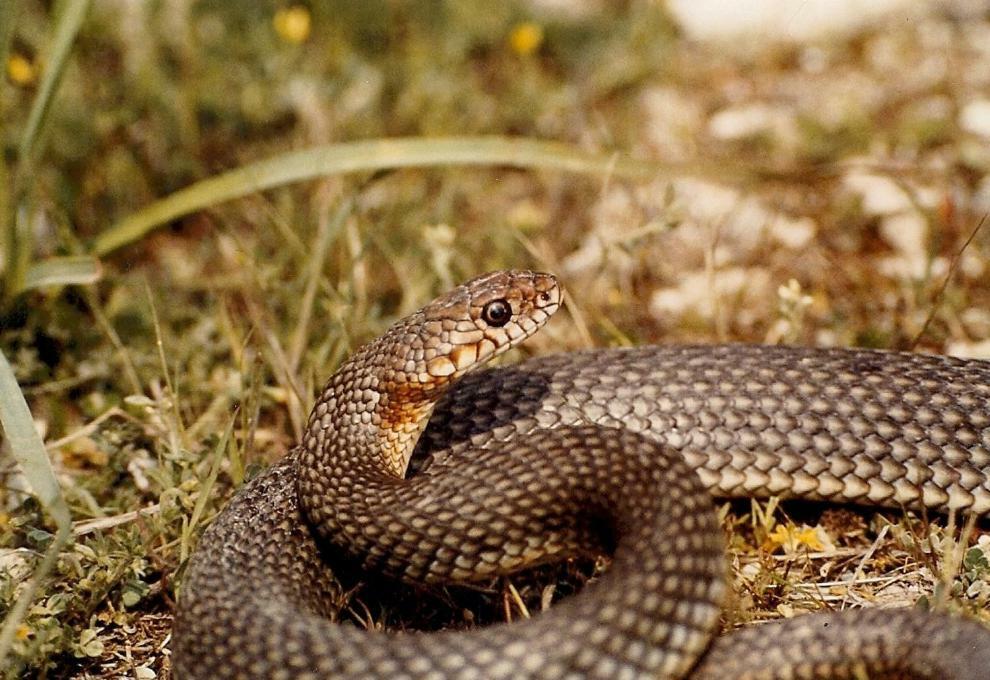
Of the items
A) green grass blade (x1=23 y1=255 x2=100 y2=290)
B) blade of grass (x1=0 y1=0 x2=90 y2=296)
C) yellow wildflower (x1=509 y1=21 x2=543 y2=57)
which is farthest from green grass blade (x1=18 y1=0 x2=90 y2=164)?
yellow wildflower (x1=509 y1=21 x2=543 y2=57)

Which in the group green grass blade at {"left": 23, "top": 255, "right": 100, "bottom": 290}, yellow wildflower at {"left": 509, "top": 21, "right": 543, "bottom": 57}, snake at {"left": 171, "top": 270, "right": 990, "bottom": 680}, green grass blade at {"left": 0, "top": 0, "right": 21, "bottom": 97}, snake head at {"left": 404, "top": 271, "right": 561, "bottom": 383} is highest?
green grass blade at {"left": 0, "top": 0, "right": 21, "bottom": 97}

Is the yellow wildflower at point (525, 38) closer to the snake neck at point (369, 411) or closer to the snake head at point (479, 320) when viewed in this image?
the snake head at point (479, 320)

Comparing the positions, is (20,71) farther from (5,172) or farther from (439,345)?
(439,345)

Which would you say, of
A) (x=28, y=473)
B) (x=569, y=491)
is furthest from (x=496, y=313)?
(x=28, y=473)

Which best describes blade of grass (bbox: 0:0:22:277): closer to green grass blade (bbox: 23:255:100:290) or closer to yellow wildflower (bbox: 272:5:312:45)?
green grass blade (bbox: 23:255:100:290)

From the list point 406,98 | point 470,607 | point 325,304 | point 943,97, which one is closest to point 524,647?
point 470,607

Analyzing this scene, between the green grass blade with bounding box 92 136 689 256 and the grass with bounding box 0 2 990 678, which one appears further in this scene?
the green grass blade with bounding box 92 136 689 256

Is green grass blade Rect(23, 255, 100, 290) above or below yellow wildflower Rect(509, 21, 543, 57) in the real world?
below
